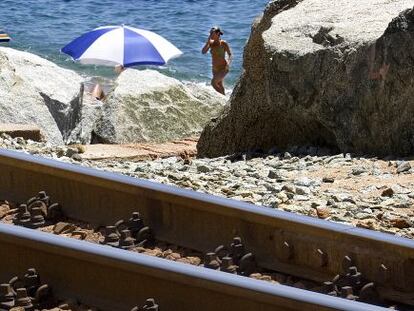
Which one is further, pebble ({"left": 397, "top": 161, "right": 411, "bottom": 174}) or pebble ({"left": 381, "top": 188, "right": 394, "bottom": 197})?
pebble ({"left": 397, "top": 161, "right": 411, "bottom": 174})

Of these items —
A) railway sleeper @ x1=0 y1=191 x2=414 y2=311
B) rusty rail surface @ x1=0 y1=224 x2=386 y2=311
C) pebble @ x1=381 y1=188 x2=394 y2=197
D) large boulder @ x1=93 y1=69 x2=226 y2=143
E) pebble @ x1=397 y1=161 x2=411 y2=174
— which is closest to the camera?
rusty rail surface @ x1=0 y1=224 x2=386 y2=311

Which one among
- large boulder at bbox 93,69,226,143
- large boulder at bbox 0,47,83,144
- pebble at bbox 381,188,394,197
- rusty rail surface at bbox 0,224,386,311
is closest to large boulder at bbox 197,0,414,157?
pebble at bbox 381,188,394,197

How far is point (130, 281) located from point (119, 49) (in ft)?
51.6

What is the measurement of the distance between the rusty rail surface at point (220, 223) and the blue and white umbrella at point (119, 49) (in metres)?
13.1

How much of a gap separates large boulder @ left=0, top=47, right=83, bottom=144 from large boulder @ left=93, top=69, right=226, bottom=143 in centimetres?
45

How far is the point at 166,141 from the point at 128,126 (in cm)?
52

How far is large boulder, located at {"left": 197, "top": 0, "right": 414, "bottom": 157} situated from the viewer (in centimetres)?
926

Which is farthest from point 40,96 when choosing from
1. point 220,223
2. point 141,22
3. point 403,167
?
point 141,22

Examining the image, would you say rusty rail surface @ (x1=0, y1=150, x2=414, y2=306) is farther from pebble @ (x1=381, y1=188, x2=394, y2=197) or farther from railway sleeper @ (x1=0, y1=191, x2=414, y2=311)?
pebble @ (x1=381, y1=188, x2=394, y2=197)

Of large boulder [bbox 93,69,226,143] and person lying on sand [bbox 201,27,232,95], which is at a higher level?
large boulder [bbox 93,69,226,143]

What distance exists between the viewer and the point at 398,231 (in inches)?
265

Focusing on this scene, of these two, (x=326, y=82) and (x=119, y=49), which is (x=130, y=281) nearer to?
(x=326, y=82)

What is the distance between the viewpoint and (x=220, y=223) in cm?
639

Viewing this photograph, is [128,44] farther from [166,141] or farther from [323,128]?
[323,128]
